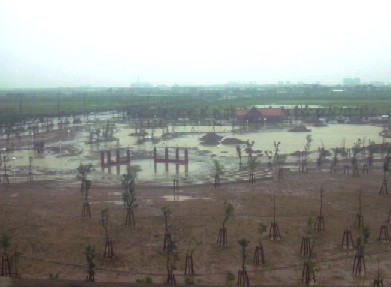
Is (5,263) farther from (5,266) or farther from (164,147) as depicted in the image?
(164,147)

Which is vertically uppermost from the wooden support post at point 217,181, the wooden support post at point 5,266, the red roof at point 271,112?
the red roof at point 271,112

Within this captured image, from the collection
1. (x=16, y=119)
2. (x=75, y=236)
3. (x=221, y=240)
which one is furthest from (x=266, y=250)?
(x=16, y=119)

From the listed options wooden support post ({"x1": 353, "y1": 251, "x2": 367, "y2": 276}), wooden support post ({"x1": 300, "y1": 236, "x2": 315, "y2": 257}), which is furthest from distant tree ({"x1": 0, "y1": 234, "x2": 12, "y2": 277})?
wooden support post ({"x1": 353, "y1": 251, "x2": 367, "y2": 276})

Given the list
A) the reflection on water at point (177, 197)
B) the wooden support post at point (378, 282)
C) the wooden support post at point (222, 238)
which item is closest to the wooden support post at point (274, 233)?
the wooden support post at point (222, 238)

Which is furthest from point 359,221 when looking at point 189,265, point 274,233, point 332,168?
point 332,168

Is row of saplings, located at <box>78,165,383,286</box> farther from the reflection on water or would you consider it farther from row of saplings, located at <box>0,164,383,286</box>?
the reflection on water

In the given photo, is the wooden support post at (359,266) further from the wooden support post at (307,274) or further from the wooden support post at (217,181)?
the wooden support post at (217,181)
